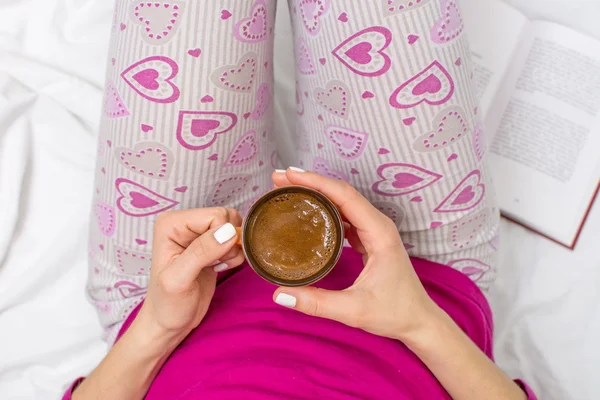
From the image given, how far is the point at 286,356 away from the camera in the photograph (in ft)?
2.52

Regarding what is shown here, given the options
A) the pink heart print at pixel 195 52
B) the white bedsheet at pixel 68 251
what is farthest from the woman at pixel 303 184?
the white bedsheet at pixel 68 251

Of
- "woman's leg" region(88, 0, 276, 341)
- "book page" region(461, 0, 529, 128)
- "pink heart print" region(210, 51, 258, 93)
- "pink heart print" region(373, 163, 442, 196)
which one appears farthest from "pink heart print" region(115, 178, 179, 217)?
"book page" region(461, 0, 529, 128)

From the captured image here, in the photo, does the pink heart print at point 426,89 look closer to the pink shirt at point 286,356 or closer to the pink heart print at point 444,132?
the pink heart print at point 444,132

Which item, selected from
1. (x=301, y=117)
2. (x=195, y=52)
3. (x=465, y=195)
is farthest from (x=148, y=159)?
(x=465, y=195)

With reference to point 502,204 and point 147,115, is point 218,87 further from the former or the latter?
point 502,204

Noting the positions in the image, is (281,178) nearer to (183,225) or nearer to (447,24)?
(183,225)

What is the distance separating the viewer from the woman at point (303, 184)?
2.39 ft

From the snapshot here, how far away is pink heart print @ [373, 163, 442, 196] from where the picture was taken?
2.75ft

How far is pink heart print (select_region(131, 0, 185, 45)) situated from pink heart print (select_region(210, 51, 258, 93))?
84 mm

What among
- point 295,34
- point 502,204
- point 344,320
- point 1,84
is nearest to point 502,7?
point 502,204

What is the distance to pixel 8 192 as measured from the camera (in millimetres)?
1117

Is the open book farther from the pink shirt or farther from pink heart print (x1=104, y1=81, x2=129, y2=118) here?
pink heart print (x1=104, y1=81, x2=129, y2=118)

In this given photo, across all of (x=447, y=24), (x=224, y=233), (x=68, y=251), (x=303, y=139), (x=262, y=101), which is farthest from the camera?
(x=68, y=251)

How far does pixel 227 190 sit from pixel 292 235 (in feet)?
0.79
